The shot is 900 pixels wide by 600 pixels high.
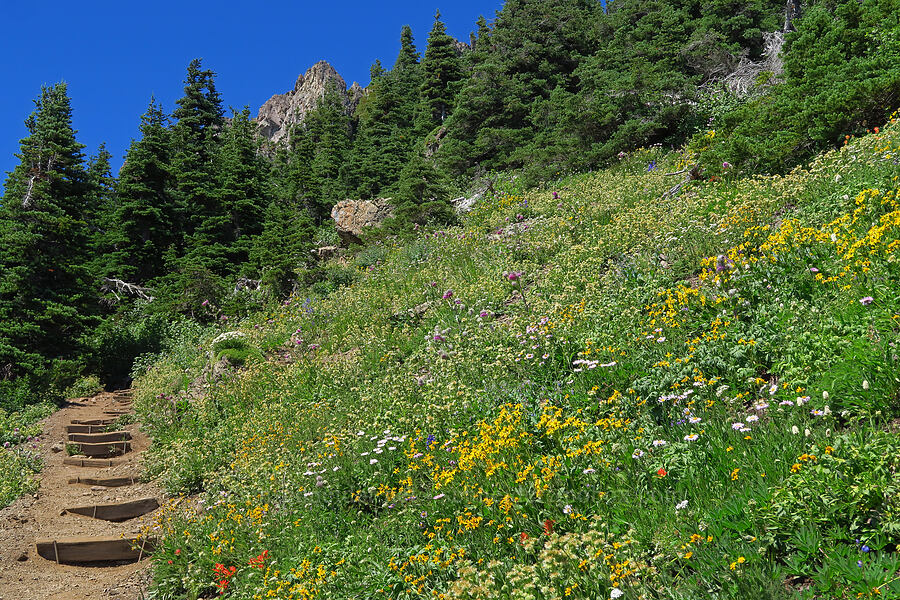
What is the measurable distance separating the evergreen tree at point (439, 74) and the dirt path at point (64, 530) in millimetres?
31614

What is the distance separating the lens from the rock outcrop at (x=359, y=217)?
21059 millimetres

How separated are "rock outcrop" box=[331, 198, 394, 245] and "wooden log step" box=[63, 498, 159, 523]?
40.6ft

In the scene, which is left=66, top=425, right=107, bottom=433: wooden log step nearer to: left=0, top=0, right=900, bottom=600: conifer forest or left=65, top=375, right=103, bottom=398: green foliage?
left=0, top=0, right=900, bottom=600: conifer forest

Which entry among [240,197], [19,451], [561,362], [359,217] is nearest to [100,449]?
[19,451]

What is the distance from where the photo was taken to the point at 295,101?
97.7 m

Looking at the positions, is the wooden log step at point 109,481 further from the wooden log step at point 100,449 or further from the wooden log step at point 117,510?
the wooden log step at point 100,449

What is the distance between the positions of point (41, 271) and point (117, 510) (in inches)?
497

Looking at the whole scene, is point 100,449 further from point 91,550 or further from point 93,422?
point 91,550

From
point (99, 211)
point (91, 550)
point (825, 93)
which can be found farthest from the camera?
point (99, 211)

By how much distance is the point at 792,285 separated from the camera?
549 cm

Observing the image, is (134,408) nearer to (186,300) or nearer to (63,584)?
(186,300)

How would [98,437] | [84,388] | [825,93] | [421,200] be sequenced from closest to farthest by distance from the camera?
[825,93], [98,437], [421,200], [84,388]

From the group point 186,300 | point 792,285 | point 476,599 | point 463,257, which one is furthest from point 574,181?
point 186,300

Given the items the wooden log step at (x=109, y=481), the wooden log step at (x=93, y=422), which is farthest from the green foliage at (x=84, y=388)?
the wooden log step at (x=109, y=481)
